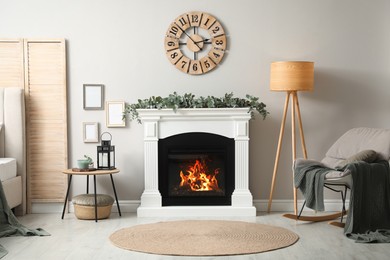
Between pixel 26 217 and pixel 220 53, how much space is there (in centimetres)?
254

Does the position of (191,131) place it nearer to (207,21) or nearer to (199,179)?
(199,179)

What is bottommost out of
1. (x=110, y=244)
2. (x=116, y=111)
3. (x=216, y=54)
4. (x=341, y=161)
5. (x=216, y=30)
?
(x=110, y=244)

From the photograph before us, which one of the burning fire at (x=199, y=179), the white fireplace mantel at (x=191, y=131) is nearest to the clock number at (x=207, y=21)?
the white fireplace mantel at (x=191, y=131)

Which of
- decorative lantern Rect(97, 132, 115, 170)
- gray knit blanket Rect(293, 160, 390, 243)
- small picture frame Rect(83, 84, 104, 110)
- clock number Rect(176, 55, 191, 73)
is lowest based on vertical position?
gray knit blanket Rect(293, 160, 390, 243)

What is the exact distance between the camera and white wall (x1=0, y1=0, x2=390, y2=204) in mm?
6926

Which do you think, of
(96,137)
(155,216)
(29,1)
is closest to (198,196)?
(155,216)

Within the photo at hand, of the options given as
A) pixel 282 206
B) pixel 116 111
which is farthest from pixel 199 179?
pixel 116 111

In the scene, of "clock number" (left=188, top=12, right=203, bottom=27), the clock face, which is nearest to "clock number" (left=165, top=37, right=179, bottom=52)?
the clock face

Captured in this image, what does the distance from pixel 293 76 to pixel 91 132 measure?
6.98ft

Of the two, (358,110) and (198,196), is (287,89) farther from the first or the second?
(198,196)

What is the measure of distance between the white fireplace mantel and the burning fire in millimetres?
216

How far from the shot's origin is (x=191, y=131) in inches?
265

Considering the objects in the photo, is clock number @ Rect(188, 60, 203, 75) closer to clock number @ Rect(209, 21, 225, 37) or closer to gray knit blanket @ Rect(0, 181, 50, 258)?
clock number @ Rect(209, 21, 225, 37)

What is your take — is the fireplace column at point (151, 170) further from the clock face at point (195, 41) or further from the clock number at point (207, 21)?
the clock number at point (207, 21)
